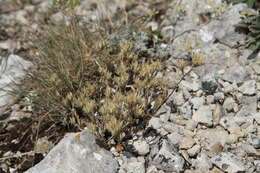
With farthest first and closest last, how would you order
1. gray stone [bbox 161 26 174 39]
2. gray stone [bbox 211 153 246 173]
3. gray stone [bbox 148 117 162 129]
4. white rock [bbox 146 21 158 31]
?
white rock [bbox 146 21 158 31], gray stone [bbox 161 26 174 39], gray stone [bbox 148 117 162 129], gray stone [bbox 211 153 246 173]

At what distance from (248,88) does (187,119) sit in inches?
23.0

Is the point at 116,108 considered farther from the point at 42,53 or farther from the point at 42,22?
the point at 42,22

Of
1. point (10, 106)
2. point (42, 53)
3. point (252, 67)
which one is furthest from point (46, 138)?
point (252, 67)

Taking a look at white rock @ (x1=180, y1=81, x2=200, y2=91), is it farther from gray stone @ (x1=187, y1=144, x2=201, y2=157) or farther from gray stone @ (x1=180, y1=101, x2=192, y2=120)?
gray stone @ (x1=187, y1=144, x2=201, y2=157)

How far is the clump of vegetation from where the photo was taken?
8.45 feet

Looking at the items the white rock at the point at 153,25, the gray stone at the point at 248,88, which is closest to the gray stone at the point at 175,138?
the gray stone at the point at 248,88

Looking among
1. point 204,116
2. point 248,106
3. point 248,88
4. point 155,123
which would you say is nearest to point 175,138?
point 155,123

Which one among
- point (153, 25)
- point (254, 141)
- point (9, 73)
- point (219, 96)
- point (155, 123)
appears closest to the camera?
point (254, 141)

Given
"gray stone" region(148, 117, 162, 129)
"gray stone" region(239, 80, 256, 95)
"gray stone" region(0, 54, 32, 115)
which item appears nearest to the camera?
"gray stone" region(148, 117, 162, 129)

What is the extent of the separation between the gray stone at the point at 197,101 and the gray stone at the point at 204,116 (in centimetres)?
4

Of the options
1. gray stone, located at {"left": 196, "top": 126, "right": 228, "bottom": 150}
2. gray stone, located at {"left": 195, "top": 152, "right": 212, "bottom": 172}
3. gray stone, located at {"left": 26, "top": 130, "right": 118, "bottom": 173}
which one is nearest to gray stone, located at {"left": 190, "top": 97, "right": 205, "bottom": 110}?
gray stone, located at {"left": 196, "top": 126, "right": 228, "bottom": 150}

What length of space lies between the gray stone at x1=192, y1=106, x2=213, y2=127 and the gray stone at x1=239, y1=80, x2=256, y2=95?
35 cm

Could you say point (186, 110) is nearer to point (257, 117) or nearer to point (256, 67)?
point (257, 117)

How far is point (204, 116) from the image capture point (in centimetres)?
270
